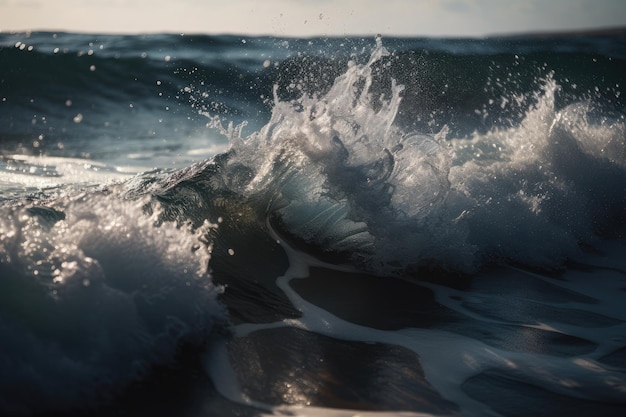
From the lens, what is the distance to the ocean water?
2.27 m

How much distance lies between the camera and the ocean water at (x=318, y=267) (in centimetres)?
227

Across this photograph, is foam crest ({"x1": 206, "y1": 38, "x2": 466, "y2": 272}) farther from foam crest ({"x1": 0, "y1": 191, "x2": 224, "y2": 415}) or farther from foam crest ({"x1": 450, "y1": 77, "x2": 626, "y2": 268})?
foam crest ({"x1": 0, "y1": 191, "x2": 224, "y2": 415})

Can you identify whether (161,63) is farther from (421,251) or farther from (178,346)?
(178,346)

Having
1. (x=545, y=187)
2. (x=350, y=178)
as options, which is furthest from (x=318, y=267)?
(x=545, y=187)

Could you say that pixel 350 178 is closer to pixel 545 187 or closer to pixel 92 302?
pixel 92 302

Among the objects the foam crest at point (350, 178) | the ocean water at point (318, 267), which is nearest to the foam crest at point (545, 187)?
the ocean water at point (318, 267)

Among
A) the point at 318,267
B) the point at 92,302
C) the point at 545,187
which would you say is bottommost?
the point at 92,302

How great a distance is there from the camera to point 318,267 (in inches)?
152

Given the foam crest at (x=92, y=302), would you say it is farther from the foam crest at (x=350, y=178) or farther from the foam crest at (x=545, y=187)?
the foam crest at (x=545, y=187)

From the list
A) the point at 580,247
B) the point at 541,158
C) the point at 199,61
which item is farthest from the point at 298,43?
the point at 580,247

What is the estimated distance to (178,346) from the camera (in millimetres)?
2459

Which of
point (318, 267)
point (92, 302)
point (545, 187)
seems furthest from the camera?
point (545, 187)

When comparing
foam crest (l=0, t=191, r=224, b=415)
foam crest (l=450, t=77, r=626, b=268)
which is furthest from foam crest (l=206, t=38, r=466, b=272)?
foam crest (l=0, t=191, r=224, b=415)

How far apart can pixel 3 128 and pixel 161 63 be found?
2.98 m
